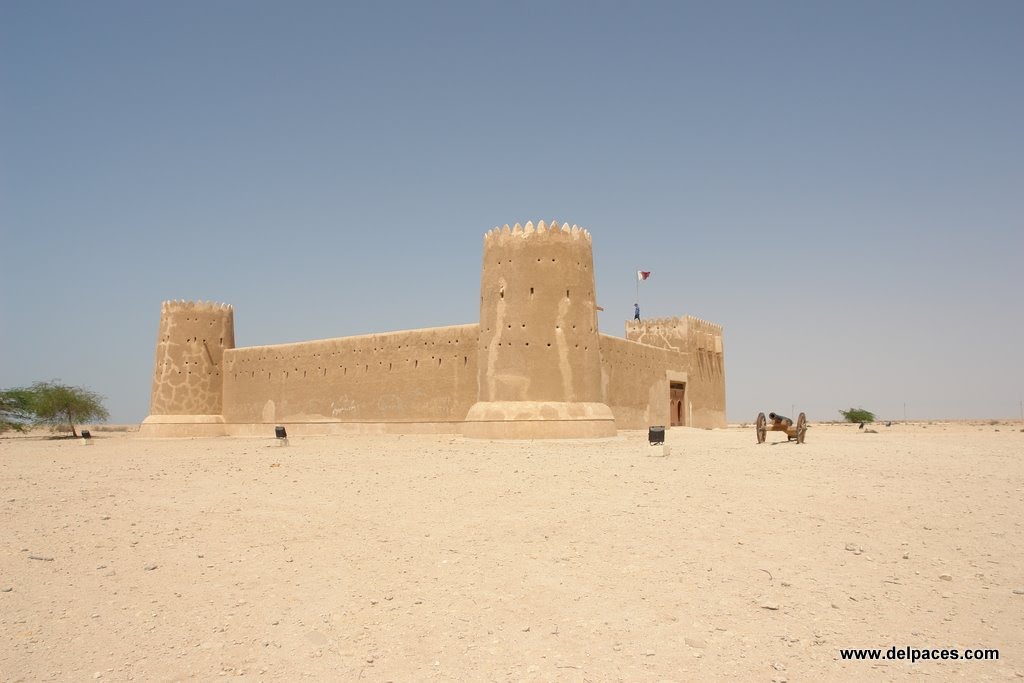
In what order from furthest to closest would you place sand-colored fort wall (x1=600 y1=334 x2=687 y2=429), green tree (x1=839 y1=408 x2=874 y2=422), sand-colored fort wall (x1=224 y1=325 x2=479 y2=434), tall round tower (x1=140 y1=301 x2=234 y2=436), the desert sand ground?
1. green tree (x1=839 y1=408 x2=874 y2=422)
2. tall round tower (x1=140 y1=301 x2=234 y2=436)
3. sand-colored fort wall (x1=600 y1=334 x2=687 y2=429)
4. sand-colored fort wall (x1=224 y1=325 x2=479 y2=434)
5. the desert sand ground

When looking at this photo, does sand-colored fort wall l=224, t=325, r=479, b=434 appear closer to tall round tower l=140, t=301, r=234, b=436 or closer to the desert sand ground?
tall round tower l=140, t=301, r=234, b=436

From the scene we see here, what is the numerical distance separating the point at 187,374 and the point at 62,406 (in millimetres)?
11802

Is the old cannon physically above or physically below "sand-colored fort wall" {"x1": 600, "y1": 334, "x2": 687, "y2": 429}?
below

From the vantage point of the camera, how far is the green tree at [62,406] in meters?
35.8

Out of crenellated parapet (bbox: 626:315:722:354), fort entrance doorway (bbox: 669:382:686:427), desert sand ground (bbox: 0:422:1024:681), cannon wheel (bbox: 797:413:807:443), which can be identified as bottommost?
desert sand ground (bbox: 0:422:1024:681)

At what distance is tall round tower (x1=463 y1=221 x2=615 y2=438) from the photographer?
1742 cm

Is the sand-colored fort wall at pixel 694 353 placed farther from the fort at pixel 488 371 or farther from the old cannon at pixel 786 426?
the old cannon at pixel 786 426

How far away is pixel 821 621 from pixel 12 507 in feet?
27.4

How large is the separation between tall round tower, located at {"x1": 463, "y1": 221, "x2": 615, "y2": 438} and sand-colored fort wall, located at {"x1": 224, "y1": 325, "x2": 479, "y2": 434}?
2.70 meters

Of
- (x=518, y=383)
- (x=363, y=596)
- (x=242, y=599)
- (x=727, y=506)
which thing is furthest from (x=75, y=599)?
(x=518, y=383)

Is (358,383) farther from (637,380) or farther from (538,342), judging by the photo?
(637,380)

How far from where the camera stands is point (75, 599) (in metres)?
6.07

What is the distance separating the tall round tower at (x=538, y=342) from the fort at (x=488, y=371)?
0.09 feet

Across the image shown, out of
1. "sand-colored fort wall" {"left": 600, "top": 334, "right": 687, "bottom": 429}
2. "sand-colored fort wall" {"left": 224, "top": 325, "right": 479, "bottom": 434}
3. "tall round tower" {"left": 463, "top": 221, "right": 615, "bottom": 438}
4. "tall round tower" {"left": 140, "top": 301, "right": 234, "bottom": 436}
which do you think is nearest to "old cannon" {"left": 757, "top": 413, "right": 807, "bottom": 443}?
"tall round tower" {"left": 463, "top": 221, "right": 615, "bottom": 438}
